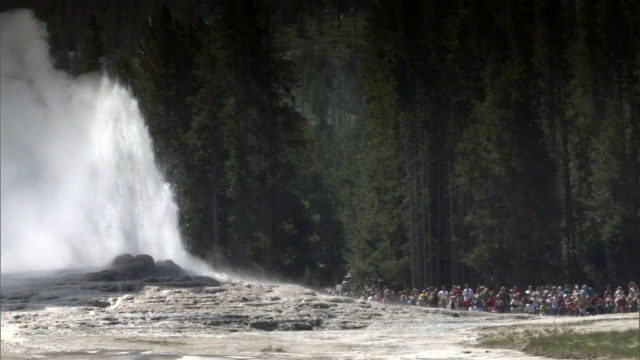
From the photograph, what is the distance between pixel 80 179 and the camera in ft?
169

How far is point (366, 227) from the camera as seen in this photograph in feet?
223

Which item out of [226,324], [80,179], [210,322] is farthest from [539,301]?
[80,179]

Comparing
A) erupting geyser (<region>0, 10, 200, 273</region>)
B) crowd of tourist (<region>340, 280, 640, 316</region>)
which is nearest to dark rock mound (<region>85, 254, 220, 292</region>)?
erupting geyser (<region>0, 10, 200, 273</region>)

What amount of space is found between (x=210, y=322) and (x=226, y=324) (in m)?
0.52

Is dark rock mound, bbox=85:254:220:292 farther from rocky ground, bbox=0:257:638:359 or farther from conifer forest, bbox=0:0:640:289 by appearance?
Result: conifer forest, bbox=0:0:640:289

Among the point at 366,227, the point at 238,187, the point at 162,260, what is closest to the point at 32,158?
the point at 162,260

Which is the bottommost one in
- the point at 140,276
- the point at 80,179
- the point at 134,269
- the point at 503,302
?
the point at 503,302

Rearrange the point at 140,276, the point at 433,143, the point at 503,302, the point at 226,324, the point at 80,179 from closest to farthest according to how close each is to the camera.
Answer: the point at 226,324 → the point at 140,276 → the point at 503,302 → the point at 80,179 → the point at 433,143

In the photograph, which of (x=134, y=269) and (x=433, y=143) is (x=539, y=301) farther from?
(x=433, y=143)

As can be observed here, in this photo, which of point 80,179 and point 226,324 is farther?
point 80,179

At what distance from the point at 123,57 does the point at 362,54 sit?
636 inches

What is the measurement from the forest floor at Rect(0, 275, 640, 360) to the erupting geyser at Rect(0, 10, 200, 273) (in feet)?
14.8

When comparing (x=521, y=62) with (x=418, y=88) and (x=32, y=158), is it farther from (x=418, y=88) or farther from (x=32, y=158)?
(x=32, y=158)

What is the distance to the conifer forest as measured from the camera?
198 feet
